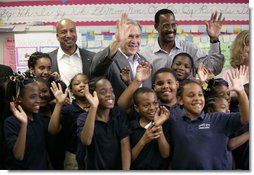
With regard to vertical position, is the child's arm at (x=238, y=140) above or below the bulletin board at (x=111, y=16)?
below

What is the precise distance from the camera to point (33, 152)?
235cm

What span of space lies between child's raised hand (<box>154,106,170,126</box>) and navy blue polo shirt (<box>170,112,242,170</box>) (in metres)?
0.10

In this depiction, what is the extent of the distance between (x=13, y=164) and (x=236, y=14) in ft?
5.34

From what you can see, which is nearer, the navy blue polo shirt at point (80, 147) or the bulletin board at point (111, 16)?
the navy blue polo shirt at point (80, 147)

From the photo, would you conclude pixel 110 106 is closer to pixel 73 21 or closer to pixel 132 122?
pixel 132 122

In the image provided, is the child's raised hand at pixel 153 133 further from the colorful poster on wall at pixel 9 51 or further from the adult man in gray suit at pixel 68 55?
the colorful poster on wall at pixel 9 51

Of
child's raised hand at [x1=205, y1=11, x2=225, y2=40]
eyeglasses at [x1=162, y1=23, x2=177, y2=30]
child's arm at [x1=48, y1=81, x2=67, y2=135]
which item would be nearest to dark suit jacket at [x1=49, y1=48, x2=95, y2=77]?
child's arm at [x1=48, y1=81, x2=67, y2=135]

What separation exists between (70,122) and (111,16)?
0.71 meters

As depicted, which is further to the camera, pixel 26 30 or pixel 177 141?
pixel 26 30

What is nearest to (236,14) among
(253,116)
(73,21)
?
(253,116)

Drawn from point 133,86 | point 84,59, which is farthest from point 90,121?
point 84,59

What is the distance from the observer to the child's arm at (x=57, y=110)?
235 cm

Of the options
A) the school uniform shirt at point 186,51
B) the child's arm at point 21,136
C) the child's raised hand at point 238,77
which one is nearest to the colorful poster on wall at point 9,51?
the child's arm at point 21,136

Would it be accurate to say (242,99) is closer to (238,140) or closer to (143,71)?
(238,140)
